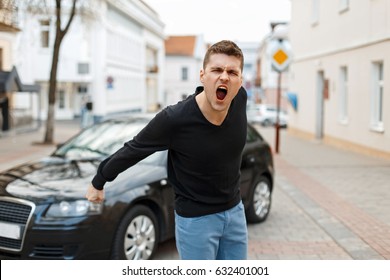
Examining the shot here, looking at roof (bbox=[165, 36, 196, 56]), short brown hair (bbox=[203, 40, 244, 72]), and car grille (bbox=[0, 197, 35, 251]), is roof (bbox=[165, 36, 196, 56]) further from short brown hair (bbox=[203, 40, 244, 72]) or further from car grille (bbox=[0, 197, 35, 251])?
short brown hair (bbox=[203, 40, 244, 72])

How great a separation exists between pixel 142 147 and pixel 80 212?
86.8 inches

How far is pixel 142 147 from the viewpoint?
2840 mm

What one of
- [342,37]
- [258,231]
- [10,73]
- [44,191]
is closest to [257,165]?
[258,231]

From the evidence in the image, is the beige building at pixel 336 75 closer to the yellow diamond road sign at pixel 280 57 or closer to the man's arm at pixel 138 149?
the yellow diamond road sign at pixel 280 57

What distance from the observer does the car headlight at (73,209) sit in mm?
4828

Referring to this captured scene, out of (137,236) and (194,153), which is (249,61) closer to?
(137,236)

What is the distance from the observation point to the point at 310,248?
18.9 ft

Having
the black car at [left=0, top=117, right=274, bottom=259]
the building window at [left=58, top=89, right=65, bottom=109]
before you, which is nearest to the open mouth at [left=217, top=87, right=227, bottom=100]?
the black car at [left=0, top=117, right=274, bottom=259]

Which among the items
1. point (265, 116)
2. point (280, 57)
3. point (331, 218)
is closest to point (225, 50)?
point (331, 218)

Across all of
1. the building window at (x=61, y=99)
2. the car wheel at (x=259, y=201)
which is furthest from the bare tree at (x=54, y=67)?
the building window at (x=61, y=99)

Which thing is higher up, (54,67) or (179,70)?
(179,70)

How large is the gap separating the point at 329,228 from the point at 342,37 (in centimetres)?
969

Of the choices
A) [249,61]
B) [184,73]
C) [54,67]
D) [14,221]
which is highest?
[184,73]

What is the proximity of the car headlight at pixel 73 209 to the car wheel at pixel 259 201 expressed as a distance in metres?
2.54
